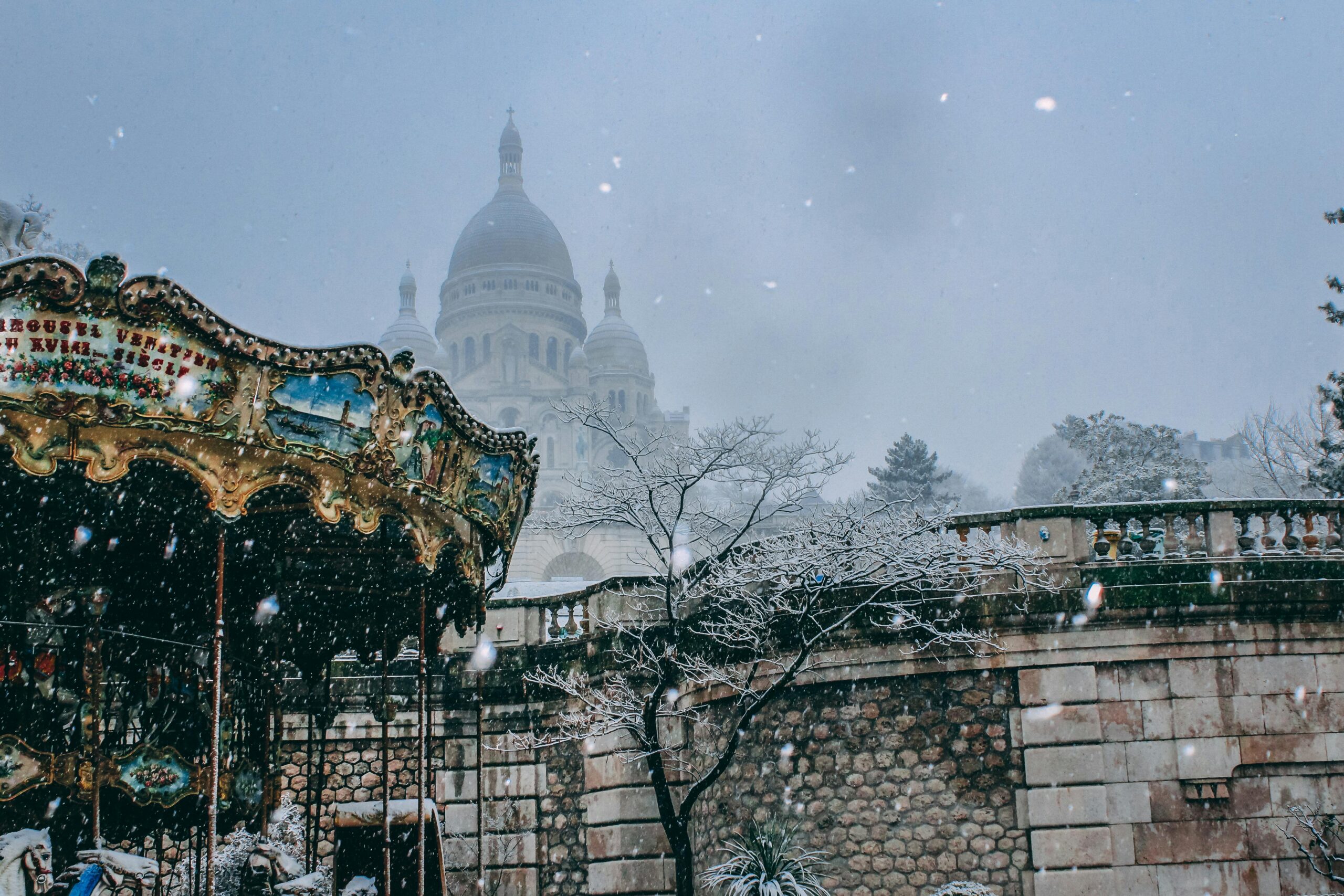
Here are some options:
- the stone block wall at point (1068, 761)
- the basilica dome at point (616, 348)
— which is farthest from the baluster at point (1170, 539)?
the basilica dome at point (616, 348)

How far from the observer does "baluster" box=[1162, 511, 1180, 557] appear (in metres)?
10.7

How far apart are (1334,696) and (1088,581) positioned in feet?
8.15

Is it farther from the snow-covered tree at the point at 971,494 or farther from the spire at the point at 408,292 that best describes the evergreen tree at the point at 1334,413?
the spire at the point at 408,292

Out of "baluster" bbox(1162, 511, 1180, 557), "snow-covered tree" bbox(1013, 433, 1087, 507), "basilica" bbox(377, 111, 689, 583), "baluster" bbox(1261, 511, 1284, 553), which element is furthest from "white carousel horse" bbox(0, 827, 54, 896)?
"basilica" bbox(377, 111, 689, 583)

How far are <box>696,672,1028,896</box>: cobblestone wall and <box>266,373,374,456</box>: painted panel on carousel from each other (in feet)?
20.7

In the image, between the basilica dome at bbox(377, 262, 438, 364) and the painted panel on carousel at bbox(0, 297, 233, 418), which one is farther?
the basilica dome at bbox(377, 262, 438, 364)

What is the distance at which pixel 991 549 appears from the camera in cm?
1062

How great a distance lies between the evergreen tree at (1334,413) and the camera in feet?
56.3

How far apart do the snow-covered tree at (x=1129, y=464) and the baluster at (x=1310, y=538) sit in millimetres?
20223

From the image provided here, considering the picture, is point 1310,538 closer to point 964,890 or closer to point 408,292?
point 964,890

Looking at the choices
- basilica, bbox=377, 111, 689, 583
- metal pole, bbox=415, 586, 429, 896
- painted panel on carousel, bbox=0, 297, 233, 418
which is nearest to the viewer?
painted panel on carousel, bbox=0, 297, 233, 418

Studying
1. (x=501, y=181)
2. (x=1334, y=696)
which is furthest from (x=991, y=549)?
(x=501, y=181)

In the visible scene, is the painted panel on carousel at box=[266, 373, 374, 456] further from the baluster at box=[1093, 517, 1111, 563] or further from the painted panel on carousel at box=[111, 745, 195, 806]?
the baluster at box=[1093, 517, 1111, 563]

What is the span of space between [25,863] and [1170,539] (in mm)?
9861
